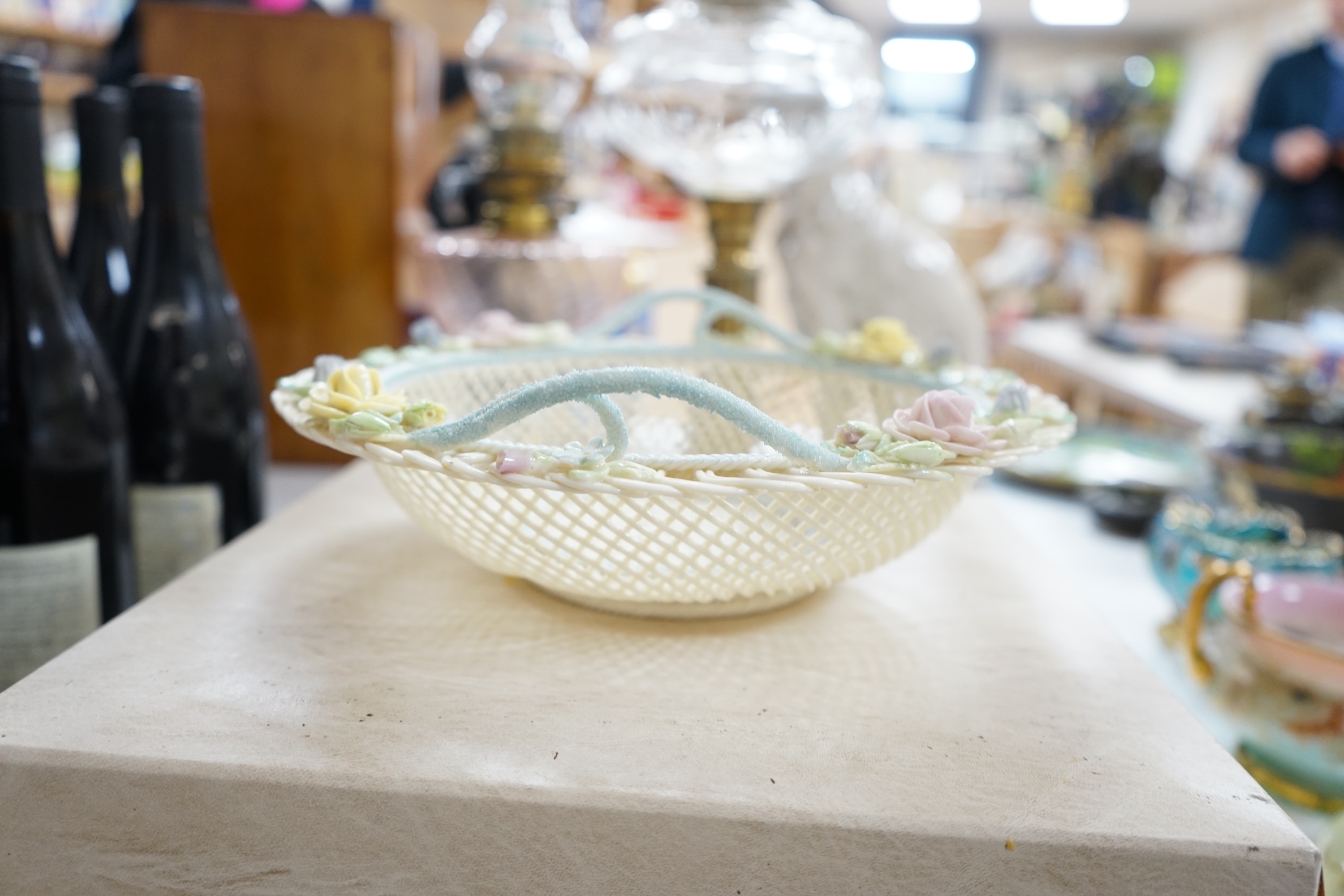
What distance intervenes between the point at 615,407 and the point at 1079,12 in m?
8.10

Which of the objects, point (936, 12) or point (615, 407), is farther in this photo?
point (936, 12)

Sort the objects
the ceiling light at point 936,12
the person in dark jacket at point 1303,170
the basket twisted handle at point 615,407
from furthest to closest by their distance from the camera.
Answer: the ceiling light at point 936,12, the person in dark jacket at point 1303,170, the basket twisted handle at point 615,407

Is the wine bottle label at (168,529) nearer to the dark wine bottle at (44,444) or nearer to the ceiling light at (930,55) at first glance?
the dark wine bottle at (44,444)

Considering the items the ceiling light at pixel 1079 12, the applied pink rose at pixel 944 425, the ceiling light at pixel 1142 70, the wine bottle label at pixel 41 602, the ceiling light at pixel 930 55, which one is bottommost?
the wine bottle label at pixel 41 602

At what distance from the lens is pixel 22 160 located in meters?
0.43

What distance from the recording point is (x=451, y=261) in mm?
795

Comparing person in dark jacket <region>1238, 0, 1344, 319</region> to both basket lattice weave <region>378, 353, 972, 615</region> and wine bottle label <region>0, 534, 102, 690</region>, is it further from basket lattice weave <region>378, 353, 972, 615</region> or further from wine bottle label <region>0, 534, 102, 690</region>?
wine bottle label <region>0, 534, 102, 690</region>

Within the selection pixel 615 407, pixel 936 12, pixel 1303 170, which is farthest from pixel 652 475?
pixel 936 12

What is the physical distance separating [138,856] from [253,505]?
11.8 inches

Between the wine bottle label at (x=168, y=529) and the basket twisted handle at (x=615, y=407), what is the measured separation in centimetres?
27

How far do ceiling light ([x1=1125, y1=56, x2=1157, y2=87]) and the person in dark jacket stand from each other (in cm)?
358

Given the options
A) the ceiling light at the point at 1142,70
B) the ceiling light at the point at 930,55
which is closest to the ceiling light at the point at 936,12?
the ceiling light at the point at 930,55

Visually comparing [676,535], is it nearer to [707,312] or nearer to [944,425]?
[944,425]

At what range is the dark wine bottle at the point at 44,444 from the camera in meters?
0.43
